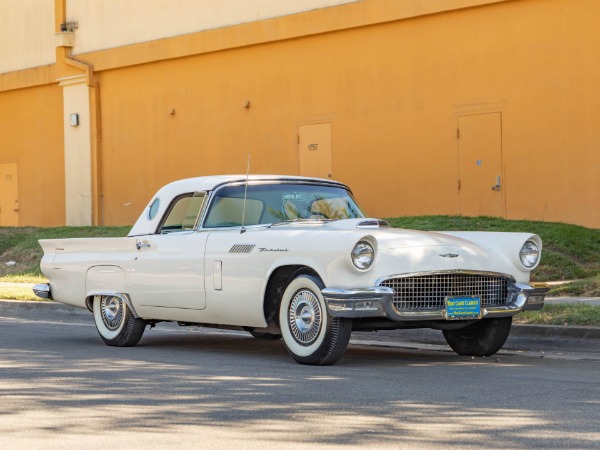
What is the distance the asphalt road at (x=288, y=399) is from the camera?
20.3ft

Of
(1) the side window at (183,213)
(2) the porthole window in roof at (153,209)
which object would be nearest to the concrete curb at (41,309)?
(2) the porthole window in roof at (153,209)

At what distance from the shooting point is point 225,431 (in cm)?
635

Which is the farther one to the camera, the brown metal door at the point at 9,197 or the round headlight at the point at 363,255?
the brown metal door at the point at 9,197

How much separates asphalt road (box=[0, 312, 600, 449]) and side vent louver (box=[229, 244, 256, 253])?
3.02ft

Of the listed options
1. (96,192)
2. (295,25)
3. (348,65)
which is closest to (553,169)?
(348,65)

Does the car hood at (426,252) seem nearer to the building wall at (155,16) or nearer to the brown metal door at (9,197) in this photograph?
the building wall at (155,16)

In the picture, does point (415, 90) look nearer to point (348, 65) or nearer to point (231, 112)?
point (348, 65)

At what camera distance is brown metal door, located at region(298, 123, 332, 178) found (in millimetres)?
22903

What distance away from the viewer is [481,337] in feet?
32.7

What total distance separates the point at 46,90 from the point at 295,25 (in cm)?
931

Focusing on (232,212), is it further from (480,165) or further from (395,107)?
(395,107)

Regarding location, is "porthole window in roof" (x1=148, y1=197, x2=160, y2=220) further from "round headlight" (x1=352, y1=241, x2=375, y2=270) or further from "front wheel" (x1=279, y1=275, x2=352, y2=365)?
"round headlight" (x1=352, y1=241, x2=375, y2=270)

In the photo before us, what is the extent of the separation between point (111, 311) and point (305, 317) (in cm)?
272

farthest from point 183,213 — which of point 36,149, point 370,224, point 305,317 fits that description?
point 36,149
